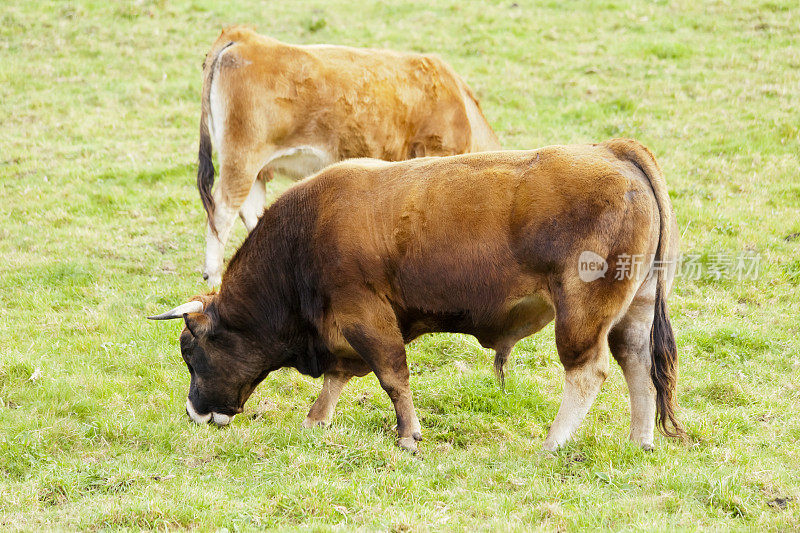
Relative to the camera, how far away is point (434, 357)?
7418 millimetres

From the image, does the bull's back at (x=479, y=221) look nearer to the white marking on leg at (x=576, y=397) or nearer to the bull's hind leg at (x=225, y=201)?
the white marking on leg at (x=576, y=397)

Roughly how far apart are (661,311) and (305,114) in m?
4.48

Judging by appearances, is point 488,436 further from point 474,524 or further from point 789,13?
point 789,13

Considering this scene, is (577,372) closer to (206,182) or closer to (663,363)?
(663,363)

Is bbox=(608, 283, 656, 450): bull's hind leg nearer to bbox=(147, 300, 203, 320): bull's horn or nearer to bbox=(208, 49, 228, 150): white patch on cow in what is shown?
bbox=(147, 300, 203, 320): bull's horn

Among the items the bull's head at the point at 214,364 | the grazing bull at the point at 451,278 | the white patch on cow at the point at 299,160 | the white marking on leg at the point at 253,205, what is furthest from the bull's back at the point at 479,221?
the white marking on leg at the point at 253,205

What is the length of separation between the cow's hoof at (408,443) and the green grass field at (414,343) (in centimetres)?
11

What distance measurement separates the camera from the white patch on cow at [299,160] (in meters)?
8.74

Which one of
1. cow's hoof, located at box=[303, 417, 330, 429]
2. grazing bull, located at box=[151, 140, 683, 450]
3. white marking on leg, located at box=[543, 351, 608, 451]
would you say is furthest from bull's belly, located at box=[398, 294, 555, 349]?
cow's hoof, located at box=[303, 417, 330, 429]

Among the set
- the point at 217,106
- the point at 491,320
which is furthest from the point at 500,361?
the point at 217,106

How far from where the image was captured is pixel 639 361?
570 cm

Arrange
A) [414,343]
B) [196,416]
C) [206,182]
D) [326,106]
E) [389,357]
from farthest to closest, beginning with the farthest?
1. [326,106]
2. [206,182]
3. [414,343]
4. [196,416]
5. [389,357]

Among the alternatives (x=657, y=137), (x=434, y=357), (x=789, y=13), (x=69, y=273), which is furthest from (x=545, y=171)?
(x=789, y=13)

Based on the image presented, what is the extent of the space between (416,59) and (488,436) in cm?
463
